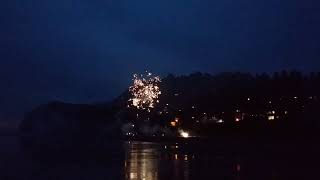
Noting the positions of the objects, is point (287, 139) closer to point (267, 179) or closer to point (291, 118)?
point (291, 118)

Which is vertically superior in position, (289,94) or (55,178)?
(289,94)

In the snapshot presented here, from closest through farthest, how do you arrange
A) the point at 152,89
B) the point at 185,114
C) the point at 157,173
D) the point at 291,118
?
the point at 157,173 < the point at 291,118 < the point at 152,89 < the point at 185,114

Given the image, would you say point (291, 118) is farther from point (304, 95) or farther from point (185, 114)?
point (185, 114)

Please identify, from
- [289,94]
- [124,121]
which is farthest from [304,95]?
[124,121]

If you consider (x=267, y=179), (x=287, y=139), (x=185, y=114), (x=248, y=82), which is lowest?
(x=267, y=179)

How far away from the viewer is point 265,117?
126 m

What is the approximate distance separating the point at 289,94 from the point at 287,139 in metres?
37.7

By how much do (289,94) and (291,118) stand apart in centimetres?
1587

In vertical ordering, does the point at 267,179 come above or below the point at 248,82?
below

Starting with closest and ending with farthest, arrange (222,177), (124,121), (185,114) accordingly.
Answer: (222,177) < (185,114) < (124,121)

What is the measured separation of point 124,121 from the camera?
188 meters

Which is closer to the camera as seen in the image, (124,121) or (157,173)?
(157,173)

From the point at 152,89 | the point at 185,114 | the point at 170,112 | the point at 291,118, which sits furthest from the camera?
the point at 170,112

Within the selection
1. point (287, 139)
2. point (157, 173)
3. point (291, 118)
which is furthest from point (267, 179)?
point (291, 118)
